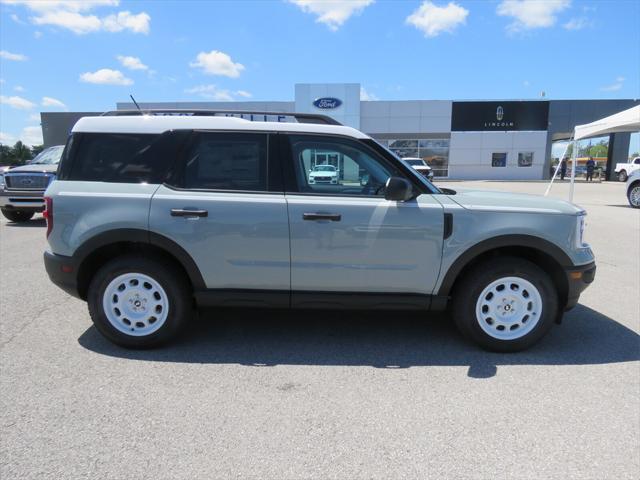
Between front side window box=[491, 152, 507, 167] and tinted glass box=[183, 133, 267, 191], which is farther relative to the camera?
front side window box=[491, 152, 507, 167]

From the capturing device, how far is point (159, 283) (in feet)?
12.2

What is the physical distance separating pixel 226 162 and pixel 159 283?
1.15 meters

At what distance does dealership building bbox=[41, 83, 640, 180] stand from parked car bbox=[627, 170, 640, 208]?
2107cm

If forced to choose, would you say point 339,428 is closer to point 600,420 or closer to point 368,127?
point 600,420

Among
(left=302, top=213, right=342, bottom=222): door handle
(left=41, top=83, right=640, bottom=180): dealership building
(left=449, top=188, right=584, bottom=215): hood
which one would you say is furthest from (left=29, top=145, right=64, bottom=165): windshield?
(left=41, top=83, right=640, bottom=180): dealership building

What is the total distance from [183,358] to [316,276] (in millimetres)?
1274

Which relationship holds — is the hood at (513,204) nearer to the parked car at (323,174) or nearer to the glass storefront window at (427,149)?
the parked car at (323,174)

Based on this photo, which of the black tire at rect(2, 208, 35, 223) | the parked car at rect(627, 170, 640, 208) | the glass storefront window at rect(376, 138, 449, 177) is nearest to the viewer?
the black tire at rect(2, 208, 35, 223)

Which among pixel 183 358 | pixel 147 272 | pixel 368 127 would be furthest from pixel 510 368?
pixel 368 127

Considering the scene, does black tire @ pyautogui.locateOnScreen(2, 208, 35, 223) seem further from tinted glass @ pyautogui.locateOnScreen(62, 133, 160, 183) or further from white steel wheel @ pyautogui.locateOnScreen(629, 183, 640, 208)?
white steel wheel @ pyautogui.locateOnScreen(629, 183, 640, 208)

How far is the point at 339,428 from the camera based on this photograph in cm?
270

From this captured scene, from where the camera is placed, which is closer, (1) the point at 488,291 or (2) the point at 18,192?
(1) the point at 488,291

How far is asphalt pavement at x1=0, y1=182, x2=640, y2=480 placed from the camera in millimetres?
2391

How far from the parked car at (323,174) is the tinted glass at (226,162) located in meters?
0.40
